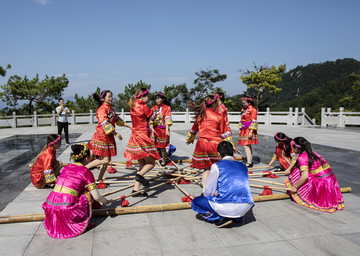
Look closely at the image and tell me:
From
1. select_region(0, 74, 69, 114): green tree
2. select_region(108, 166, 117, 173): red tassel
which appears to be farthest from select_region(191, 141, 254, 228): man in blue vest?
select_region(0, 74, 69, 114): green tree

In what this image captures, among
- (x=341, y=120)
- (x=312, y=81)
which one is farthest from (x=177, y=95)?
(x=312, y=81)

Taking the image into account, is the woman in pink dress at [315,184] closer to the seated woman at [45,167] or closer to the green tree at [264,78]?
the seated woman at [45,167]

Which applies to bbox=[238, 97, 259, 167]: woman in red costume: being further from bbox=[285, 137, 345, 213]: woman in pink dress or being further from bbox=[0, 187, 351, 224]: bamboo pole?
bbox=[0, 187, 351, 224]: bamboo pole

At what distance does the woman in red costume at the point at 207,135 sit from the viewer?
13.3 feet

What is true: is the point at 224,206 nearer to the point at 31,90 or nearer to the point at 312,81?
the point at 31,90

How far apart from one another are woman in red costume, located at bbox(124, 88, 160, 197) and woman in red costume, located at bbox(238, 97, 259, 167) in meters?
2.63

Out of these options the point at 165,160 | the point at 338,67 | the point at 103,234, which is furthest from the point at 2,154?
the point at 338,67

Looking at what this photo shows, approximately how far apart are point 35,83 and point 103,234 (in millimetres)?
25259

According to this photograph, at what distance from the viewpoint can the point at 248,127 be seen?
→ 619 centimetres

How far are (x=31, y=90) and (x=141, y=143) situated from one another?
2358 centimetres

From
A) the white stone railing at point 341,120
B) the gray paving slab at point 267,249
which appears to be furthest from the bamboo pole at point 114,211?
the white stone railing at point 341,120

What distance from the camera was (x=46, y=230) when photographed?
3062 millimetres

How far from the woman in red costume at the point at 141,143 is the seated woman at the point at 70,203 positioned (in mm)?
1118

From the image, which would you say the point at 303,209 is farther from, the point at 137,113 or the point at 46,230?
the point at 46,230
